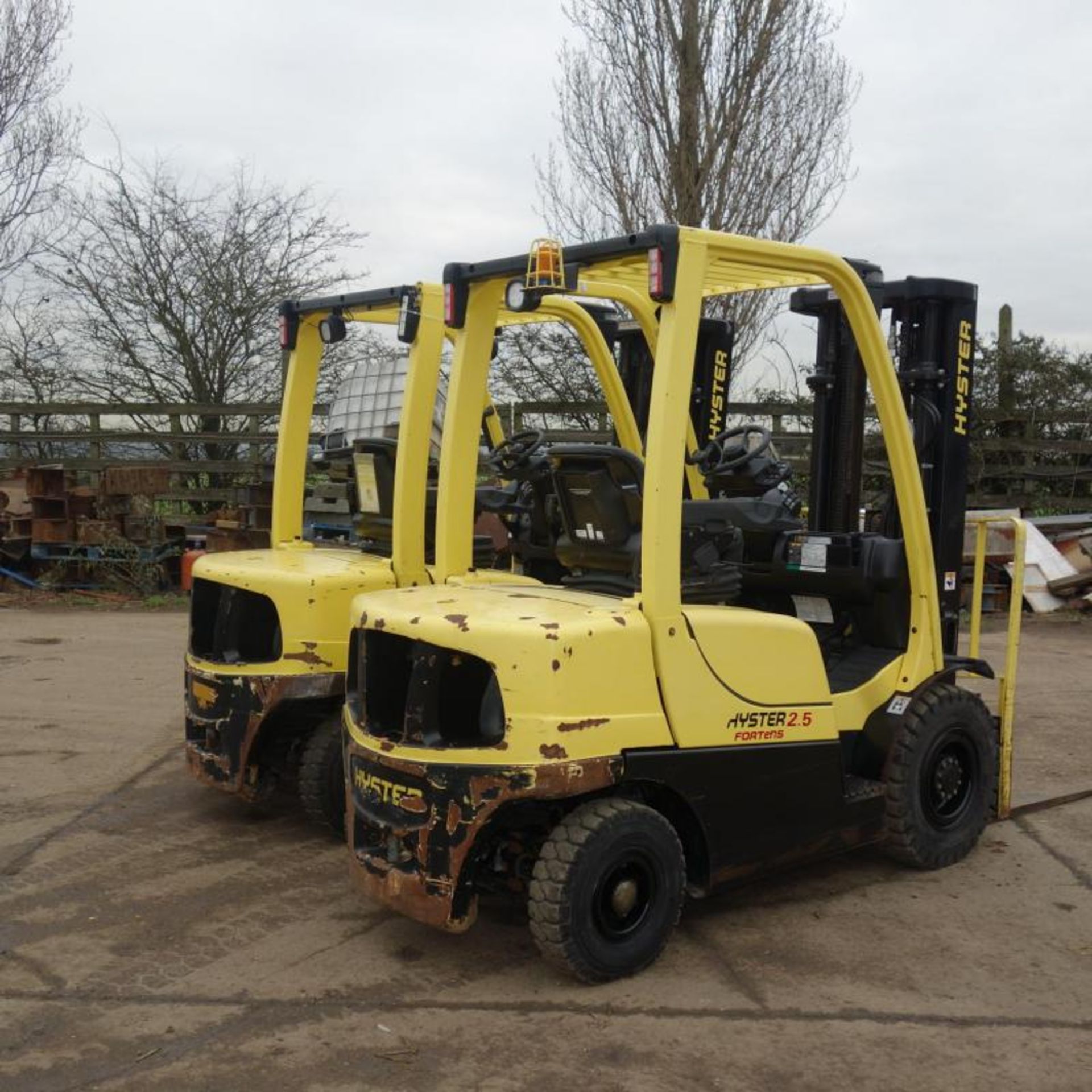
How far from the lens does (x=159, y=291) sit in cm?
1684

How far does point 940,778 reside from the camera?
5.32 m

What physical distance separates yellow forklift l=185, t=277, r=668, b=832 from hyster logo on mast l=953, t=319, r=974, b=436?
1944 mm

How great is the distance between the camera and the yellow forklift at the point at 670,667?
402 cm

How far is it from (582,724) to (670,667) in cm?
39

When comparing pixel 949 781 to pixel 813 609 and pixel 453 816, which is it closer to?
pixel 813 609

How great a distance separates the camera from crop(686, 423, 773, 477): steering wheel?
16.9 ft

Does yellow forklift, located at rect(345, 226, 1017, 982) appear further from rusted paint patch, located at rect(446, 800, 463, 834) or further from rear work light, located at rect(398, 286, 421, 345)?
rear work light, located at rect(398, 286, 421, 345)

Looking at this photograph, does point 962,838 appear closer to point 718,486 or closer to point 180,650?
point 718,486

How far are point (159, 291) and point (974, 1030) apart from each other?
15.3 metres

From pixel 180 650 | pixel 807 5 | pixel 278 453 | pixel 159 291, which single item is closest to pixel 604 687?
pixel 278 453

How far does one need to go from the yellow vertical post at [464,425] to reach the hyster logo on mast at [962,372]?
219cm

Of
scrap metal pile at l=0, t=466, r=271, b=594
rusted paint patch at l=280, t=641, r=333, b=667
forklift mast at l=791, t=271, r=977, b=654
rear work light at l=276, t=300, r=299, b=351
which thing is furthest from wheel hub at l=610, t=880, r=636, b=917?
scrap metal pile at l=0, t=466, r=271, b=594

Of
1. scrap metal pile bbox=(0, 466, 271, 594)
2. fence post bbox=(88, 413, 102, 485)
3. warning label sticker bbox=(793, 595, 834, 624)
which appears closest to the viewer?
warning label sticker bbox=(793, 595, 834, 624)

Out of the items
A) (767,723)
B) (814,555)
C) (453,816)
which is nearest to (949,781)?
(814,555)
